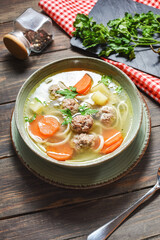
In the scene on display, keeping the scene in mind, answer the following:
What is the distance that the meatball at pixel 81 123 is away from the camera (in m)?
2.58

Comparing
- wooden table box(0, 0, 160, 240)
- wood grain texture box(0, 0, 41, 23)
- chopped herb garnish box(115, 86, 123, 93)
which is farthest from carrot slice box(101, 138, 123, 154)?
wood grain texture box(0, 0, 41, 23)

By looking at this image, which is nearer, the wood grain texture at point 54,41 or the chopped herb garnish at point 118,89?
the chopped herb garnish at point 118,89

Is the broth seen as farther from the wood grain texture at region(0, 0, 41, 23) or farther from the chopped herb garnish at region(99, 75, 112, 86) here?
the wood grain texture at region(0, 0, 41, 23)

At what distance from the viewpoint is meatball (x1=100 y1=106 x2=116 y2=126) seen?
2664 mm

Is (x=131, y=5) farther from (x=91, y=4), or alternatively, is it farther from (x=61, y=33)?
(x=61, y=33)

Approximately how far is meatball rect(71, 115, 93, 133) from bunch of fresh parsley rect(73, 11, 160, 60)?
99cm

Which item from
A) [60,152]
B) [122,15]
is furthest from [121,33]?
[60,152]

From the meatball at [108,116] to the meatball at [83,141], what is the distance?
219 millimetres

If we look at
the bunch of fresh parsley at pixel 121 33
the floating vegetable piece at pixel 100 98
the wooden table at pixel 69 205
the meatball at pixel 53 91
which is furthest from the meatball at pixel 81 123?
the bunch of fresh parsley at pixel 121 33

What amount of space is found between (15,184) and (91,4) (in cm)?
254

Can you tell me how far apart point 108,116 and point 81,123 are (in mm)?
280

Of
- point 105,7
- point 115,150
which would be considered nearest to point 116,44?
point 105,7

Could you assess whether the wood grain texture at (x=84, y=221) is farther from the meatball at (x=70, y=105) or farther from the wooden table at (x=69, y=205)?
the meatball at (x=70, y=105)

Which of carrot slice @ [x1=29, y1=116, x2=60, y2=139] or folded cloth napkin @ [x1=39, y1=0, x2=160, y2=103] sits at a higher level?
folded cloth napkin @ [x1=39, y1=0, x2=160, y2=103]
